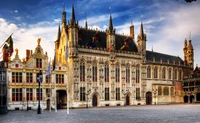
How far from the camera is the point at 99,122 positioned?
23.2 meters

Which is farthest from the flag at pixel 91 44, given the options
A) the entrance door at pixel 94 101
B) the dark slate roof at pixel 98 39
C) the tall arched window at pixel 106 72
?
the entrance door at pixel 94 101

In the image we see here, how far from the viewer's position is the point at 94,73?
6209 cm

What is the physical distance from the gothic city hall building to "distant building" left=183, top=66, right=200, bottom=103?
1.99 meters

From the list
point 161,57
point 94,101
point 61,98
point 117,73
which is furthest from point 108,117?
point 161,57

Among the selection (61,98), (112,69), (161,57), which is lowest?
(61,98)

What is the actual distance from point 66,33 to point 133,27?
23678 millimetres

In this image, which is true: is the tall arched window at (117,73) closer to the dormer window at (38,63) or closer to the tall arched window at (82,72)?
the tall arched window at (82,72)

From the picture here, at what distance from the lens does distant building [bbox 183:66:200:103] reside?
77.6 m

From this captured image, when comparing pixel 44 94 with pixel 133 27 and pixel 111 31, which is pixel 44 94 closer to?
pixel 111 31

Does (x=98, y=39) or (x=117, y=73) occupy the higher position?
(x=98, y=39)

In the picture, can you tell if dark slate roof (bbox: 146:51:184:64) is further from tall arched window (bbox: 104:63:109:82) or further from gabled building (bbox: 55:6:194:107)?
tall arched window (bbox: 104:63:109:82)

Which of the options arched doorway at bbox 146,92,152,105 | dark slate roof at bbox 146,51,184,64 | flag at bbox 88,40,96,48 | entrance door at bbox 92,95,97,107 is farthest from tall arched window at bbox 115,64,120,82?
dark slate roof at bbox 146,51,184,64

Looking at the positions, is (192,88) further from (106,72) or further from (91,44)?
(91,44)

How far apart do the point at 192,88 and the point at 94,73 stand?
33720 mm
